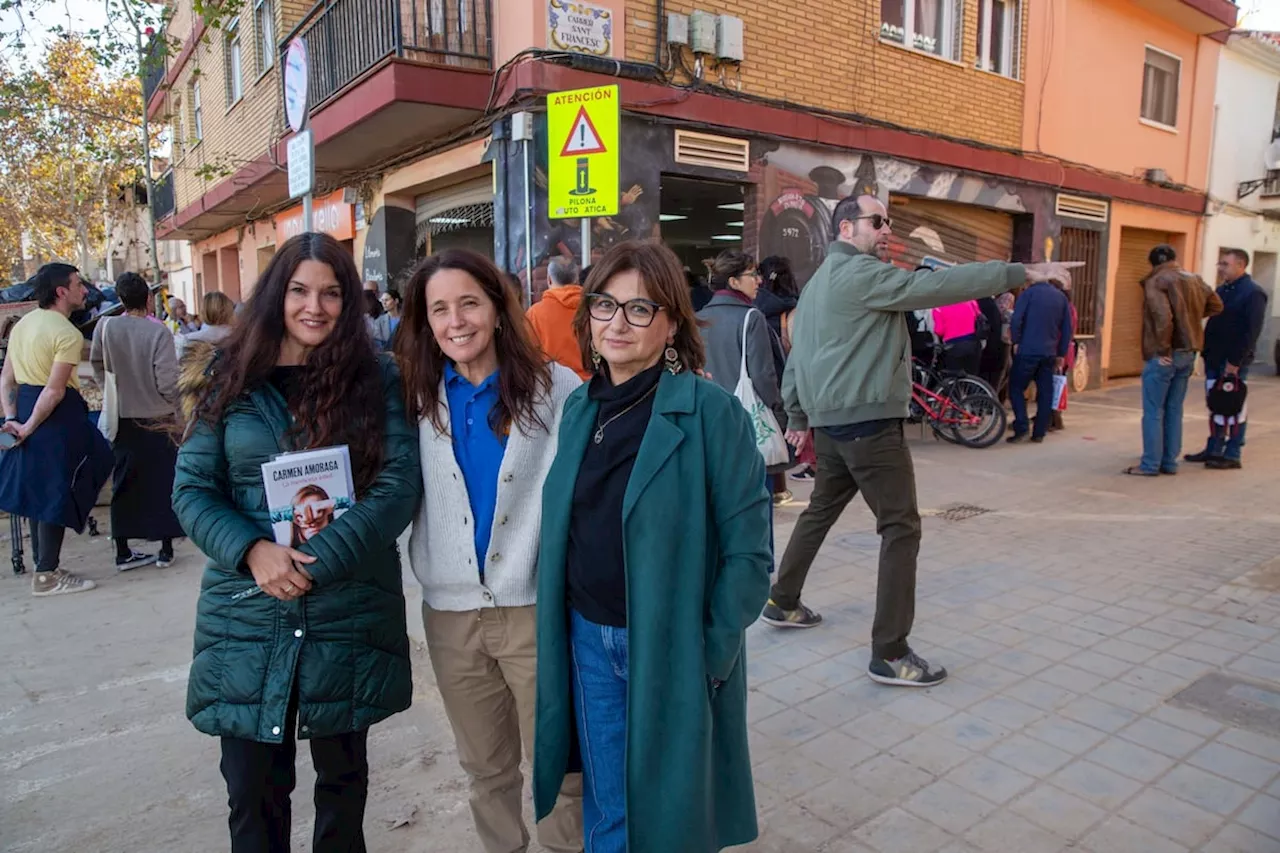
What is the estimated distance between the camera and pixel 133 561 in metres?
5.76

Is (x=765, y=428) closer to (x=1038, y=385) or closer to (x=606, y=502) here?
(x=606, y=502)

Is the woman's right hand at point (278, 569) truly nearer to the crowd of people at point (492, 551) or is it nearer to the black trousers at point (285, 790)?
the crowd of people at point (492, 551)

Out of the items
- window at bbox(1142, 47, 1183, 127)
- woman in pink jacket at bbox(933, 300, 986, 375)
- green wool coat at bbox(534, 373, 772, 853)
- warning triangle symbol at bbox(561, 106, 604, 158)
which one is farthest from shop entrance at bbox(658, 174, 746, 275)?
window at bbox(1142, 47, 1183, 127)

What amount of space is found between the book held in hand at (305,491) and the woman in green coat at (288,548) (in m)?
0.03

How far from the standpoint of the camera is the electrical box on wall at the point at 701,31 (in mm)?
8797

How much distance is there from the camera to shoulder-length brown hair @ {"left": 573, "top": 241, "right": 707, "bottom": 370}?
198 cm

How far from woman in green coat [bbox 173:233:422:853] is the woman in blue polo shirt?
110 mm

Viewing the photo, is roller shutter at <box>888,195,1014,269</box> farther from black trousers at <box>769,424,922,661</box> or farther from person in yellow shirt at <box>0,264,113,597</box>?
person in yellow shirt at <box>0,264,113,597</box>

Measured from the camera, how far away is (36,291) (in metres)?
5.16

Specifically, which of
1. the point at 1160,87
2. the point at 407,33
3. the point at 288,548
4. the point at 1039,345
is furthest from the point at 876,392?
the point at 1160,87

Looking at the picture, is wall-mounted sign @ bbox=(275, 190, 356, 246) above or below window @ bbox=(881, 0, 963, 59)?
below

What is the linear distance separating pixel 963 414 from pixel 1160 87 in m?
10.1

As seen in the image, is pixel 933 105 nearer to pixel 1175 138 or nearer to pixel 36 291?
pixel 1175 138

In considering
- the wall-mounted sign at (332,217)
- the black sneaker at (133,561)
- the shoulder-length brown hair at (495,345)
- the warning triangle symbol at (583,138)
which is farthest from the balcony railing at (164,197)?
the shoulder-length brown hair at (495,345)
